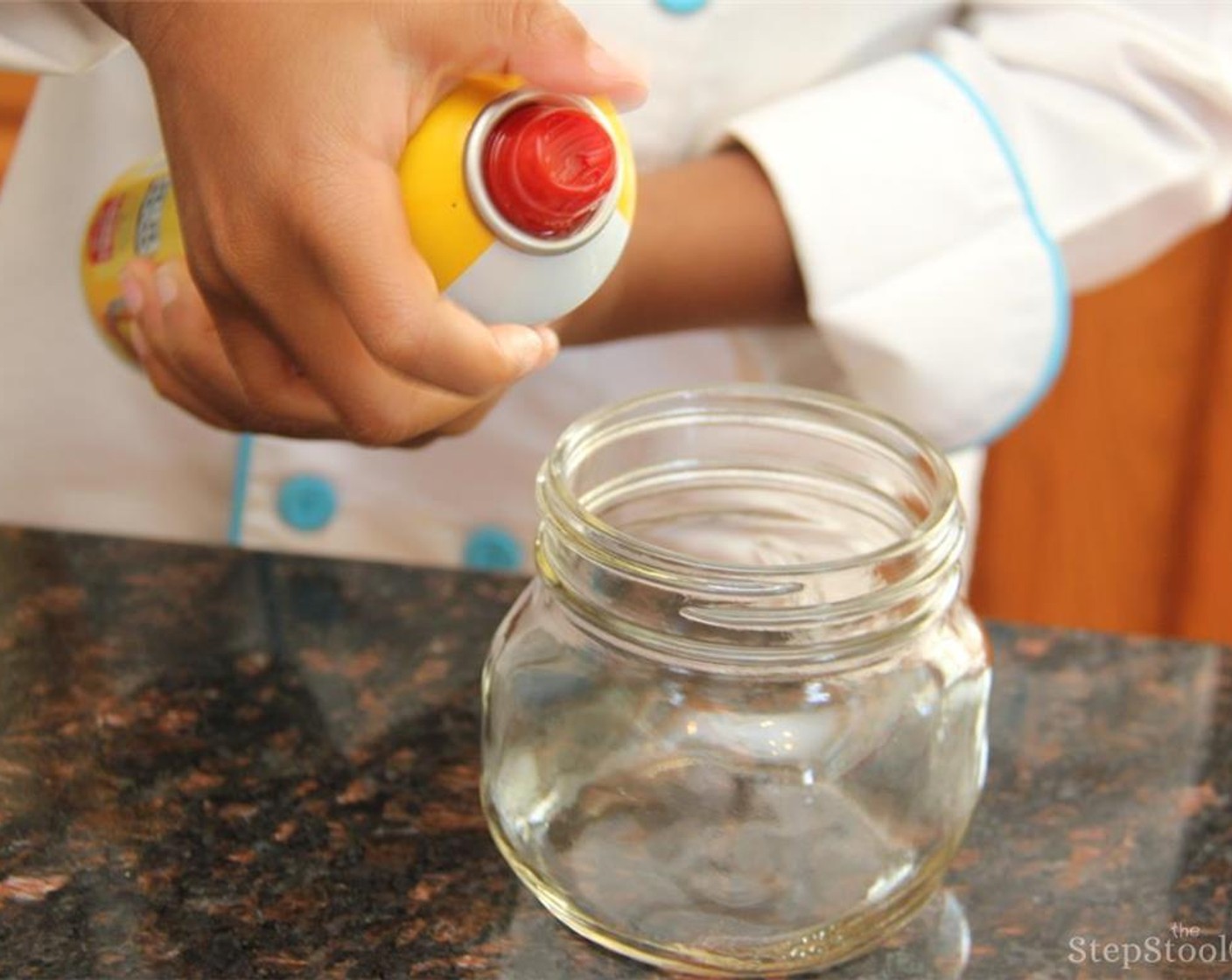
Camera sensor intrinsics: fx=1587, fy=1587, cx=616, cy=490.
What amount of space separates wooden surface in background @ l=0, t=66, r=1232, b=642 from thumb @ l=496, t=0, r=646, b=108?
966 mm

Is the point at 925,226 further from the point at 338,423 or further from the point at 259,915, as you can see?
the point at 259,915

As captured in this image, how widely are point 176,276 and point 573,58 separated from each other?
7.4 inches

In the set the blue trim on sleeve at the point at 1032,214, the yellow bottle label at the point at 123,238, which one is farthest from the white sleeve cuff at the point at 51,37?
the blue trim on sleeve at the point at 1032,214

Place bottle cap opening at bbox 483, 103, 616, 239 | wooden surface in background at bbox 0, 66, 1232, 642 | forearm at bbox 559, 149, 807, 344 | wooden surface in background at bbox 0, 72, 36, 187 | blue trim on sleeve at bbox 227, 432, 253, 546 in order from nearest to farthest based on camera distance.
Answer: bottle cap opening at bbox 483, 103, 616, 239 < forearm at bbox 559, 149, 807, 344 < blue trim on sleeve at bbox 227, 432, 253, 546 < wooden surface in background at bbox 0, 72, 36, 187 < wooden surface in background at bbox 0, 66, 1232, 642

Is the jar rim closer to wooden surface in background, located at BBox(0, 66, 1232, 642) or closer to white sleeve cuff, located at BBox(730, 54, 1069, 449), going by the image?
white sleeve cuff, located at BBox(730, 54, 1069, 449)

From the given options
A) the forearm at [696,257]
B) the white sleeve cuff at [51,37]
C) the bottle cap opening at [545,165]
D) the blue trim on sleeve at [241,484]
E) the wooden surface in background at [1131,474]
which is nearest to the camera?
the bottle cap opening at [545,165]

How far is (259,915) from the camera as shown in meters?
0.43

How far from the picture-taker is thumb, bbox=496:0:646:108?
1.28ft

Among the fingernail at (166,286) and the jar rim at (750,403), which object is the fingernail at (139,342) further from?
the jar rim at (750,403)

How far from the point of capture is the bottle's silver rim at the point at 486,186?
0.39 m

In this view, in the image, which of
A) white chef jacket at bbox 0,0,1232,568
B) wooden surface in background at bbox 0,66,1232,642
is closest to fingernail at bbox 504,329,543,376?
white chef jacket at bbox 0,0,1232,568

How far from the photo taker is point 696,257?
66cm

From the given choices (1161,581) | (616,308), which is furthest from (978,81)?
(1161,581)

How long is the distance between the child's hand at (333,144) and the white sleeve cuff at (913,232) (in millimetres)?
260
